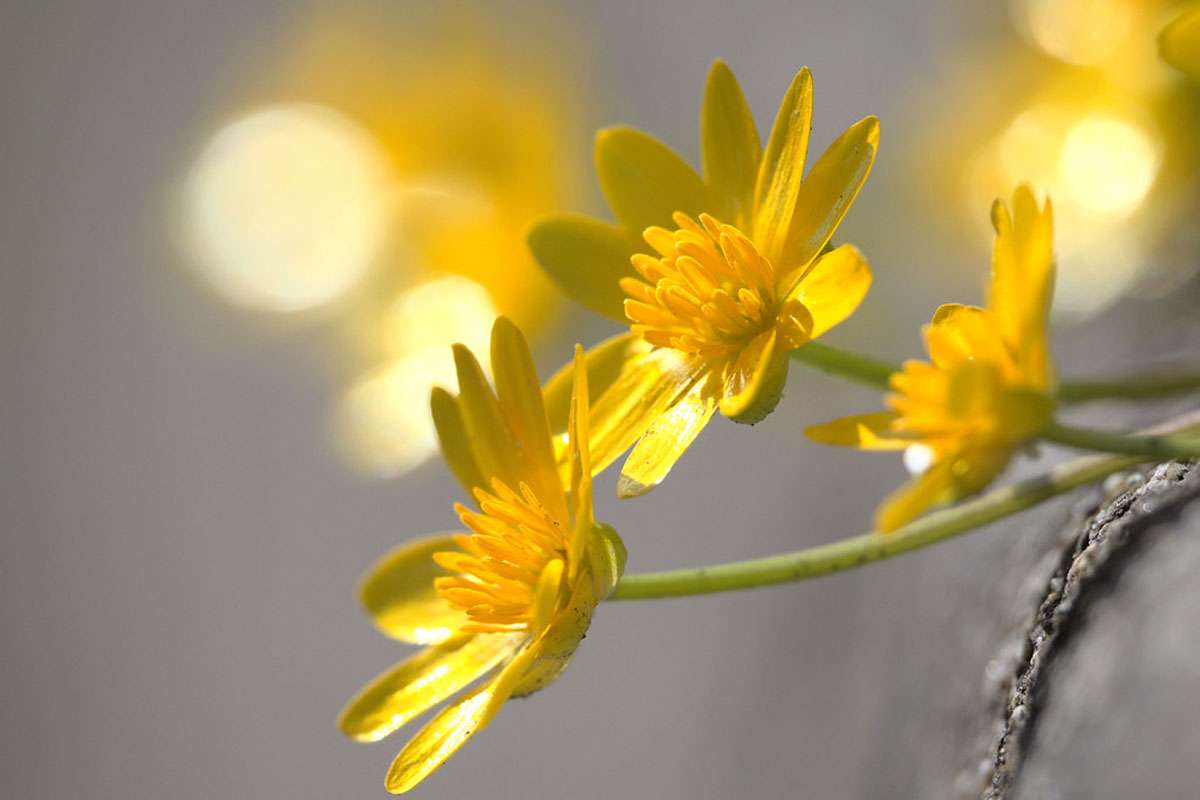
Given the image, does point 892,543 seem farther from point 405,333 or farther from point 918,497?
point 405,333

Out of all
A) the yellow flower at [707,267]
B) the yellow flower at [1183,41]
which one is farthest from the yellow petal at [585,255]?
the yellow flower at [1183,41]

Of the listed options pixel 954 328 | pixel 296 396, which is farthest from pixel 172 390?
pixel 954 328

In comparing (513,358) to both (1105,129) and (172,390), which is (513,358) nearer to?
(1105,129)

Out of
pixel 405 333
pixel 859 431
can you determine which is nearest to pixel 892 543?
pixel 859 431

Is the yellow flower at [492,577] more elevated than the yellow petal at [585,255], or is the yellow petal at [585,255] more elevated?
the yellow petal at [585,255]

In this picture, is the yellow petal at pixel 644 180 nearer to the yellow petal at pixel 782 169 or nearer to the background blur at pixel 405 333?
the yellow petal at pixel 782 169

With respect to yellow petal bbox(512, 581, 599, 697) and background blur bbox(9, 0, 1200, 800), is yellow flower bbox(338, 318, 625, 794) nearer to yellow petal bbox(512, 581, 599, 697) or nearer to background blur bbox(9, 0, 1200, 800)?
yellow petal bbox(512, 581, 599, 697)

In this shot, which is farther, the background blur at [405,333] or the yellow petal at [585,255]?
the background blur at [405,333]
